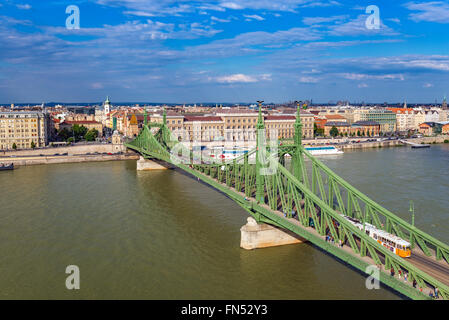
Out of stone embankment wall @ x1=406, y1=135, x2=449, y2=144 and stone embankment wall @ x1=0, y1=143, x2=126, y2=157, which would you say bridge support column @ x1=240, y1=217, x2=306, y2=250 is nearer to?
stone embankment wall @ x1=0, y1=143, x2=126, y2=157

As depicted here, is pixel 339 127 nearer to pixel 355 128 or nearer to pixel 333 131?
pixel 333 131

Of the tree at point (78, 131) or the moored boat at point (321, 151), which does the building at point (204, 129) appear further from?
the tree at point (78, 131)

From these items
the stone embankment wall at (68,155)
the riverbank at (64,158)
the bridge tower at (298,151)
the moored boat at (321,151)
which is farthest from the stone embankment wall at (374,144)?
the bridge tower at (298,151)

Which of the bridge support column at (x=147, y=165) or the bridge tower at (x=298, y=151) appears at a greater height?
the bridge tower at (x=298, y=151)

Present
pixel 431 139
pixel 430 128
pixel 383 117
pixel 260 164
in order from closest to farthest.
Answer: pixel 260 164
pixel 431 139
pixel 430 128
pixel 383 117

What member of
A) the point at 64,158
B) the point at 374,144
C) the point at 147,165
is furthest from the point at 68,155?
the point at 374,144

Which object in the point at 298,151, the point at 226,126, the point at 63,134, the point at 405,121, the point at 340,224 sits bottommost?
the point at 340,224
